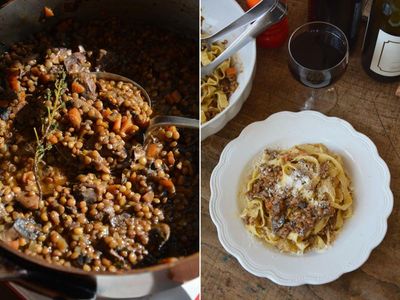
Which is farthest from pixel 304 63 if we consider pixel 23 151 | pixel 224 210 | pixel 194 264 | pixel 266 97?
pixel 23 151

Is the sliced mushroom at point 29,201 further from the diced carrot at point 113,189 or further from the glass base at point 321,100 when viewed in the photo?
the glass base at point 321,100

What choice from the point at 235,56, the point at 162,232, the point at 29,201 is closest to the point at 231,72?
the point at 235,56

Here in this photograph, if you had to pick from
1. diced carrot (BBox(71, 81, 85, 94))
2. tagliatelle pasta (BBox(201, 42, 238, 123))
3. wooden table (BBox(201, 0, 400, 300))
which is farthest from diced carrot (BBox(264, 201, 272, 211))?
diced carrot (BBox(71, 81, 85, 94))

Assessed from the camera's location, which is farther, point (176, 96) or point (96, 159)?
point (176, 96)

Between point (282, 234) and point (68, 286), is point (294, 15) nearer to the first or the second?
point (282, 234)

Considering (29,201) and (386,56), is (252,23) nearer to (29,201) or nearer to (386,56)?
(386,56)

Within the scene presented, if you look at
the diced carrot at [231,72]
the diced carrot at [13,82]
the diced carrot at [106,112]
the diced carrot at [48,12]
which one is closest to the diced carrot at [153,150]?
the diced carrot at [106,112]

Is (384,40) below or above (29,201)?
above
